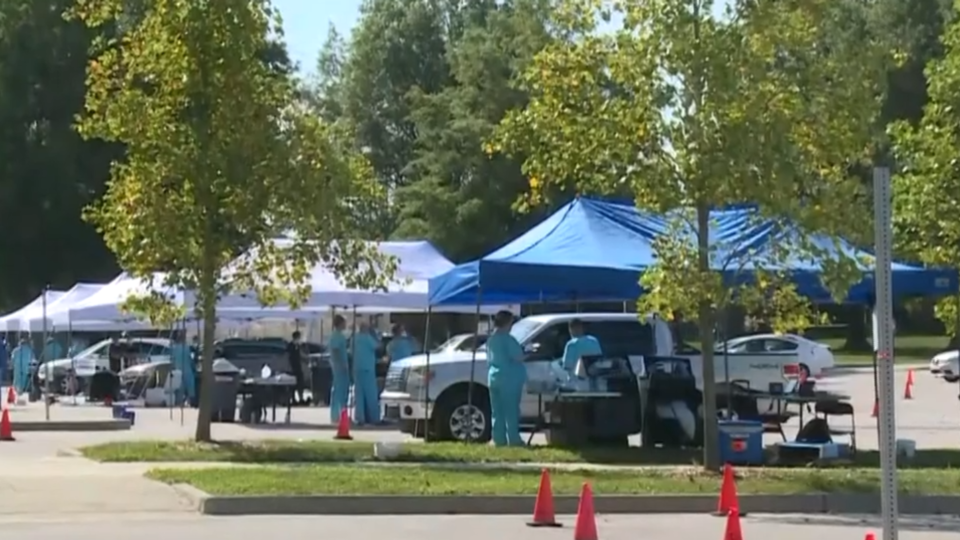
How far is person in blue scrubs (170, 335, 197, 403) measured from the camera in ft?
119

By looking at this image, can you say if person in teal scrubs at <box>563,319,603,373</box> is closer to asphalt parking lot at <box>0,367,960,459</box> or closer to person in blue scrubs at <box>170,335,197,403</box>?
asphalt parking lot at <box>0,367,960,459</box>

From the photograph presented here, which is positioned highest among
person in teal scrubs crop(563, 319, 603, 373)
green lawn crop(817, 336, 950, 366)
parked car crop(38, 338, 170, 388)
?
green lawn crop(817, 336, 950, 366)

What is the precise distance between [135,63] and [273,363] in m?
16.7

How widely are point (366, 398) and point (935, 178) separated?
11678mm

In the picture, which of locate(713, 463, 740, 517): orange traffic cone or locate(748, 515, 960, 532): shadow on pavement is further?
locate(748, 515, 960, 532): shadow on pavement

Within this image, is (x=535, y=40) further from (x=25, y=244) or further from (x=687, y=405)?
(x=25, y=244)

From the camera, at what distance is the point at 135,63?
925 inches

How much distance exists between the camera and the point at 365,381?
31.0 m

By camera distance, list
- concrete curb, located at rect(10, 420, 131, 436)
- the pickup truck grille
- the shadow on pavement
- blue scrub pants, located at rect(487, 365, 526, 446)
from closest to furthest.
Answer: the shadow on pavement, blue scrub pants, located at rect(487, 365, 526, 446), the pickup truck grille, concrete curb, located at rect(10, 420, 131, 436)

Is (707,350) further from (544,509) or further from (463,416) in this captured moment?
(463,416)

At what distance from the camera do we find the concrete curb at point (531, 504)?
17266mm

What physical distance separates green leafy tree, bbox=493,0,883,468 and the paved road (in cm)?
370

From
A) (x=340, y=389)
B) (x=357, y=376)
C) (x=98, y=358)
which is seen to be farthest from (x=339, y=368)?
(x=98, y=358)

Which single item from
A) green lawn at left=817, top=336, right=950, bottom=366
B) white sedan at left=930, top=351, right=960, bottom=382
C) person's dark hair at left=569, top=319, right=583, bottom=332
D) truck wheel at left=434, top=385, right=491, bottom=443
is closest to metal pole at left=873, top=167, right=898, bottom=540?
person's dark hair at left=569, top=319, right=583, bottom=332
